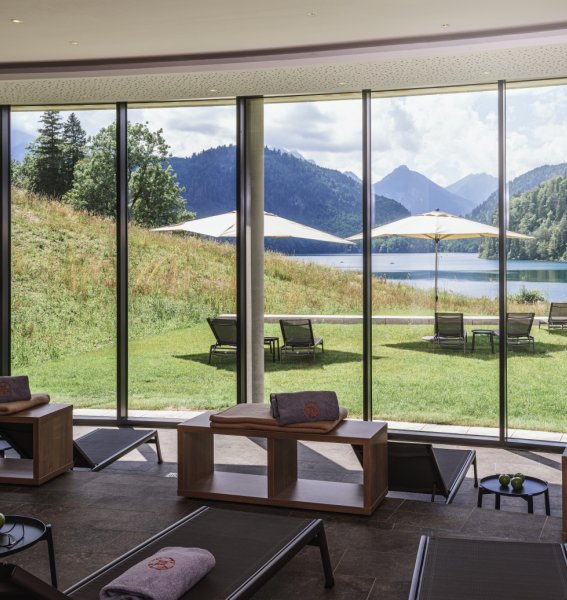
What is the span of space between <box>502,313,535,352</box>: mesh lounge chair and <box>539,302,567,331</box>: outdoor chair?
16 centimetres

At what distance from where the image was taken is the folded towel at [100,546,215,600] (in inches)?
112

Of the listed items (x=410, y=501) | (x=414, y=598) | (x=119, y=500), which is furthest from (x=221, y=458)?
(x=414, y=598)

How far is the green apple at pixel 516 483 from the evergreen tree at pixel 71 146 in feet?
17.3

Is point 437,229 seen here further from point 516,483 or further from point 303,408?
point 303,408

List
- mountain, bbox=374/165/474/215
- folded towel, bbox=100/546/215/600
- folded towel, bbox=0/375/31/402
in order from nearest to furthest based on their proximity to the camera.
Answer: folded towel, bbox=100/546/215/600 → folded towel, bbox=0/375/31/402 → mountain, bbox=374/165/474/215

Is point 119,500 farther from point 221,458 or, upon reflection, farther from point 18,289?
point 18,289

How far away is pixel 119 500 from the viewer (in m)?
5.20

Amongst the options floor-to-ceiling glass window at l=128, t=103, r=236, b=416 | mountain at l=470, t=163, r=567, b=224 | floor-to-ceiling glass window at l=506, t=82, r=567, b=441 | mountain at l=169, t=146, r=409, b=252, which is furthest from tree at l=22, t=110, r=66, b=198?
floor-to-ceiling glass window at l=506, t=82, r=567, b=441

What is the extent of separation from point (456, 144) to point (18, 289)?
4.62 meters

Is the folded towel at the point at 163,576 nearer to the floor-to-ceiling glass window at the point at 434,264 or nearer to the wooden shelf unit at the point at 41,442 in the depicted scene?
the wooden shelf unit at the point at 41,442

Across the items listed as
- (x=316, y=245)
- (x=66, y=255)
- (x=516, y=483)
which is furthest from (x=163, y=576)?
(x=66, y=255)

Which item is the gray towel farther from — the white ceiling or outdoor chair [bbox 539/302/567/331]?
outdoor chair [bbox 539/302/567/331]

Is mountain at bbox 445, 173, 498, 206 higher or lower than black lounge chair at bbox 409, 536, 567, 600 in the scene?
higher

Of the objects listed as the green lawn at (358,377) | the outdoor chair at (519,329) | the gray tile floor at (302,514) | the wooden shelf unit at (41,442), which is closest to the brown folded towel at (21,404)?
the wooden shelf unit at (41,442)
